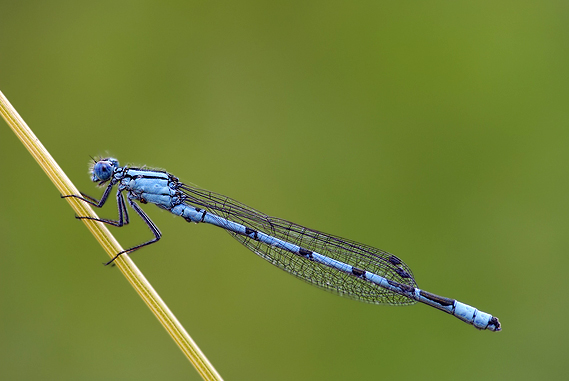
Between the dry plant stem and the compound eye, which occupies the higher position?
the compound eye

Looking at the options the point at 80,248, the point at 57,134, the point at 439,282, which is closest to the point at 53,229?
the point at 80,248

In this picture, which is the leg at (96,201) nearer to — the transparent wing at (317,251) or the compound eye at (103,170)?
the compound eye at (103,170)

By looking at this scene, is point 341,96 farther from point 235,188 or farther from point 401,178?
point 235,188

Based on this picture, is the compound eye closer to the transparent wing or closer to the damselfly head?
the damselfly head

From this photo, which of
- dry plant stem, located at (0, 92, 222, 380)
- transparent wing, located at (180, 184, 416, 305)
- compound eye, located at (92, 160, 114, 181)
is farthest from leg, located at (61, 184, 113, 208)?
transparent wing, located at (180, 184, 416, 305)

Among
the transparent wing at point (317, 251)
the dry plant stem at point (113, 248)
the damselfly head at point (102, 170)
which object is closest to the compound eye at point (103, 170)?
the damselfly head at point (102, 170)

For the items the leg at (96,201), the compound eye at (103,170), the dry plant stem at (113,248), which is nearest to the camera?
the dry plant stem at (113,248)

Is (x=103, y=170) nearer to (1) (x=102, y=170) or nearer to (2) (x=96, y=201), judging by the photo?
(1) (x=102, y=170)
